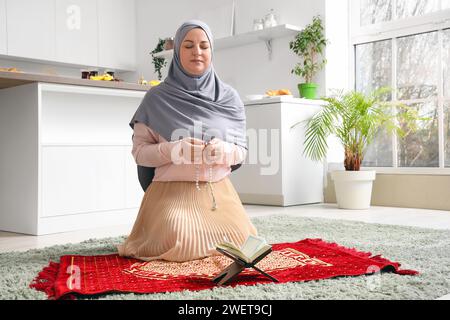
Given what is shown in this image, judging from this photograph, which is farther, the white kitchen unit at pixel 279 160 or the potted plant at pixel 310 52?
the potted plant at pixel 310 52

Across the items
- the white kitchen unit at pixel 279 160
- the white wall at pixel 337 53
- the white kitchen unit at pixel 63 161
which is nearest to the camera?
the white kitchen unit at pixel 63 161

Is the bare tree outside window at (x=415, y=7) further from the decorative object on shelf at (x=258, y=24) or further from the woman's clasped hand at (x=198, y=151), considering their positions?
the woman's clasped hand at (x=198, y=151)

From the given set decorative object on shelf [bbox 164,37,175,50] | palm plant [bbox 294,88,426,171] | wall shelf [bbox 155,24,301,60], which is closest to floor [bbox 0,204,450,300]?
palm plant [bbox 294,88,426,171]

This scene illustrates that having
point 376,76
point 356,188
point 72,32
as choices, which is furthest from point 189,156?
point 72,32

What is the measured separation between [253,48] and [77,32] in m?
2.38

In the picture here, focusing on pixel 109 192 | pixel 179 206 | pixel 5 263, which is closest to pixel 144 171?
pixel 179 206

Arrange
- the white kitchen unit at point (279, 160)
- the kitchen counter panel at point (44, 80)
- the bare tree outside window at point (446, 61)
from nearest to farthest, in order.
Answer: the kitchen counter panel at point (44, 80) → the bare tree outside window at point (446, 61) → the white kitchen unit at point (279, 160)

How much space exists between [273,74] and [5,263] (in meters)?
3.67

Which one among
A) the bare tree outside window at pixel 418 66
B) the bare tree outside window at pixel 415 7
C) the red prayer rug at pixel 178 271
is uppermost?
the bare tree outside window at pixel 415 7

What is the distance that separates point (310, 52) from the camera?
16.5ft

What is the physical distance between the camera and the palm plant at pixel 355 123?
14.0ft

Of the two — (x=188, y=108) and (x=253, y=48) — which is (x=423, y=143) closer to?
(x=253, y=48)

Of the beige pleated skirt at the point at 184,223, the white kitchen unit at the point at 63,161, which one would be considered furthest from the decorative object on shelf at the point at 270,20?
the beige pleated skirt at the point at 184,223

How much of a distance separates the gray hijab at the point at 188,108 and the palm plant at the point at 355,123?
215 cm
